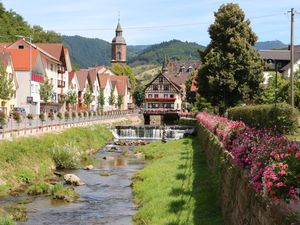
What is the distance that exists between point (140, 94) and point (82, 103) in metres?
64.2

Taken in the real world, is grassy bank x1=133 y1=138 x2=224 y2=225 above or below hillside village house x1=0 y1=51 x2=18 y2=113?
below

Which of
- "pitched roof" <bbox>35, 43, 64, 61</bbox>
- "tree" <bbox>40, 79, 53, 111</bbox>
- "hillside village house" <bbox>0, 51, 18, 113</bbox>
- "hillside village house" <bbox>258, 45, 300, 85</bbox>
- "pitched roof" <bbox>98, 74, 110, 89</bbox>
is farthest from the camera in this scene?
"pitched roof" <bbox>98, 74, 110, 89</bbox>

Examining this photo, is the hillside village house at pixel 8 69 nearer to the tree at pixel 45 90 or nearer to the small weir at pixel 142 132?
the tree at pixel 45 90

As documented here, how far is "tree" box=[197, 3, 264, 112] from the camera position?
5738 cm

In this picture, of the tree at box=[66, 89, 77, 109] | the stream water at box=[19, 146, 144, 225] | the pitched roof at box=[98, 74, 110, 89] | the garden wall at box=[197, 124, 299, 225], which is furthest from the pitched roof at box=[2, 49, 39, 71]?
the garden wall at box=[197, 124, 299, 225]

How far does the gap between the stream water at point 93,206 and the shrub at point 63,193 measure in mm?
417

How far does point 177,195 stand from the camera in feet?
75.5

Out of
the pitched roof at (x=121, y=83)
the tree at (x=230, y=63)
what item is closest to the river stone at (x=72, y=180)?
the tree at (x=230, y=63)

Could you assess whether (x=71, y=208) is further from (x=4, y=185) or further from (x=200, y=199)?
(x=200, y=199)

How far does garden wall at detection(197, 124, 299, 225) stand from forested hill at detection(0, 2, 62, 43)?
3075 inches

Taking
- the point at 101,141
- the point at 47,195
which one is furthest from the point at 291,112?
the point at 101,141

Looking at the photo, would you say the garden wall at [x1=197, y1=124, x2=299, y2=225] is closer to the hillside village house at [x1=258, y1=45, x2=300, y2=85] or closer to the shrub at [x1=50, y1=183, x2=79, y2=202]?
the shrub at [x1=50, y1=183, x2=79, y2=202]

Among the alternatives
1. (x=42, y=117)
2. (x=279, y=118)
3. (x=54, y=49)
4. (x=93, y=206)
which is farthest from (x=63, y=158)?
(x=54, y=49)

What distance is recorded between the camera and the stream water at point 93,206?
873 inches
